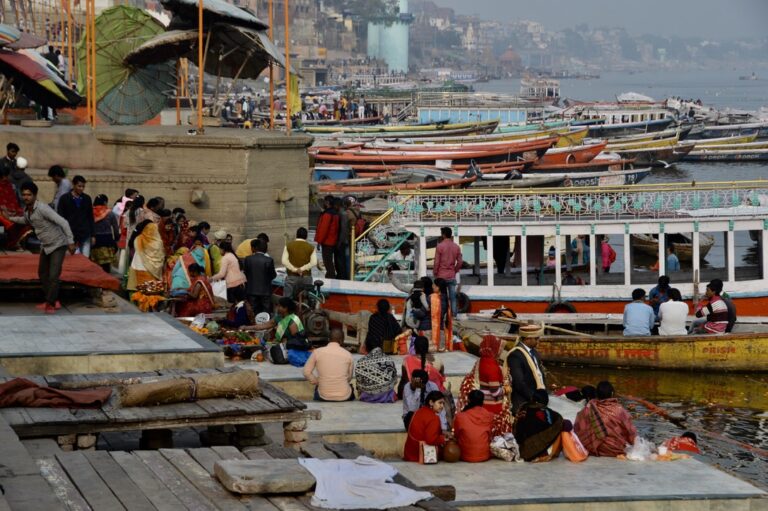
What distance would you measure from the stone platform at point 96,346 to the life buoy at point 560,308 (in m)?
10.1

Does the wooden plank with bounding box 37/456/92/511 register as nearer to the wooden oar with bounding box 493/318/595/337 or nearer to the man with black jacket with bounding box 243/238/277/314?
the man with black jacket with bounding box 243/238/277/314

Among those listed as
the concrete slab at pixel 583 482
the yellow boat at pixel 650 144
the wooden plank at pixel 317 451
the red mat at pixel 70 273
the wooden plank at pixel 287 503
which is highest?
the yellow boat at pixel 650 144

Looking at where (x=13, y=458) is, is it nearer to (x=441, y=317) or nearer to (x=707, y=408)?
(x=441, y=317)

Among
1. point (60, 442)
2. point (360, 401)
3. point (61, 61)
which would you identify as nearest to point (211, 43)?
point (360, 401)

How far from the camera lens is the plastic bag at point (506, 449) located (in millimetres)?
12461

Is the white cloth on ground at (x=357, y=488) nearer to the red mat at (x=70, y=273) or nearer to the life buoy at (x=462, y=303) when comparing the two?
the red mat at (x=70, y=273)

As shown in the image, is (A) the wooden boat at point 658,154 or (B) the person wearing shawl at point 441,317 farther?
(A) the wooden boat at point 658,154

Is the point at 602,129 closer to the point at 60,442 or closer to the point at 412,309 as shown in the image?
the point at 412,309

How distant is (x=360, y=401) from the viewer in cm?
1431

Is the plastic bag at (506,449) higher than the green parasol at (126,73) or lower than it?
lower

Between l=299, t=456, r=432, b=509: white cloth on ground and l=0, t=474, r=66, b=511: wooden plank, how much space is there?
51.5 inches

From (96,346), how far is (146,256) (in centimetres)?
477

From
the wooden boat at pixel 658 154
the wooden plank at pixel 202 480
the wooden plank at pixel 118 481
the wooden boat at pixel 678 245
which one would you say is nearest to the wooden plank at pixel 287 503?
the wooden plank at pixel 202 480

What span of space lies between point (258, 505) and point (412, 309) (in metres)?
10.0
